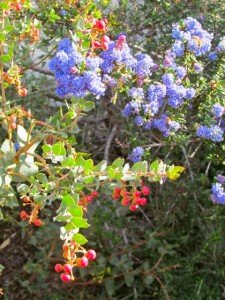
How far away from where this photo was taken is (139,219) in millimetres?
3293

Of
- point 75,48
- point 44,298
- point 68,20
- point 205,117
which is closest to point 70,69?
point 75,48

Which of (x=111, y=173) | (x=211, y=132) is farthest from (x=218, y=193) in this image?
(x=111, y=173)

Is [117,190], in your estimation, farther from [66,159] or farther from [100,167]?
[66,159]

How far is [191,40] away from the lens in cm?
240

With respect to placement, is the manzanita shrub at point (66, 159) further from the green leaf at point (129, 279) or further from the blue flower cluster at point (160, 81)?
the green leaf at point (129, 279)

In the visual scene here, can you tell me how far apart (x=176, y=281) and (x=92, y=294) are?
1.36 ft

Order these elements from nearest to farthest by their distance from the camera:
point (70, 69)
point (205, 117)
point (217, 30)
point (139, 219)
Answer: point (70, 69)
point (205, 117)
point (217, 30)
point (139, 219)

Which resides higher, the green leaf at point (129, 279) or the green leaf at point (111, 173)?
the green leaf at point (111, 173)

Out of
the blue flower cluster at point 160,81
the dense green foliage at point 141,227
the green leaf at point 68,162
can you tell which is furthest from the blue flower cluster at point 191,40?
the green leaf at point 68,162

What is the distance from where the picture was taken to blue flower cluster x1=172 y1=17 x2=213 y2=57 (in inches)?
94.1

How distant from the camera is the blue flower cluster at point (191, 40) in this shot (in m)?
2.39

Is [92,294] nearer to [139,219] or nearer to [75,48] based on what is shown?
[139,219]

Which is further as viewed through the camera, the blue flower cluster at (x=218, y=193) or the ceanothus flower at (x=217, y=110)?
the blue flower cluster at (x=218, y=193)

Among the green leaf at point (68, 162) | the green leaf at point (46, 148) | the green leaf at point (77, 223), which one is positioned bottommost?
the green leaf at point (77, 223)
